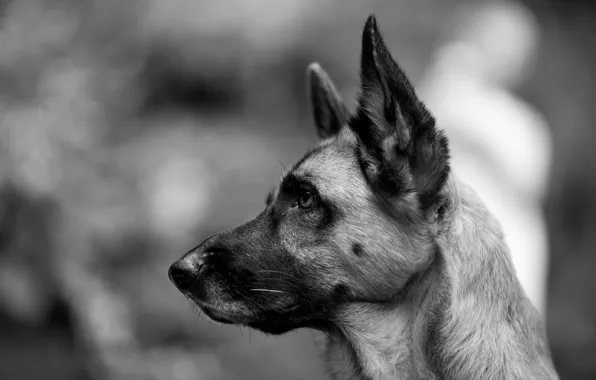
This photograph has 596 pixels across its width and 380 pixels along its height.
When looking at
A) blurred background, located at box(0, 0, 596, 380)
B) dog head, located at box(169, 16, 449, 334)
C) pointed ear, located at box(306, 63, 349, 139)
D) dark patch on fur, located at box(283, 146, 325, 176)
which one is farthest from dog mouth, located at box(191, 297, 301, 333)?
blurred background, located at box(0, 0, 596, 380)

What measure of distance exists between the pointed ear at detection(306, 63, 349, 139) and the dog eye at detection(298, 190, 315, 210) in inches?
34.4

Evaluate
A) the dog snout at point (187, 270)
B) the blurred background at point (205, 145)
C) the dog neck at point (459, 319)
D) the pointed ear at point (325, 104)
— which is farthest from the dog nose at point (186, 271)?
the blurred background at point (205, 145)

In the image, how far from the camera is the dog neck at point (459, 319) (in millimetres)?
2918

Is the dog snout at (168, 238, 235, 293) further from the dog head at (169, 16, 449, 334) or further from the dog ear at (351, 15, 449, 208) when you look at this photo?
the dog ear at (351, 15, 449, 208)

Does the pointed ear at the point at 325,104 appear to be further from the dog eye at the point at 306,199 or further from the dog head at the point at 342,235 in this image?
the dog eye at the point at 306,199

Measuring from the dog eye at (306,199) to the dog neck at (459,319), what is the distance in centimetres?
54

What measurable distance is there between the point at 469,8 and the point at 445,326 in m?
7.10

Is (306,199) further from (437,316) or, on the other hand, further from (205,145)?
(205,145)

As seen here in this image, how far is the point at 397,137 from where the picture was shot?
298 cm

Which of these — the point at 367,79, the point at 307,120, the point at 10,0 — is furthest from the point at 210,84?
the point at 367,79

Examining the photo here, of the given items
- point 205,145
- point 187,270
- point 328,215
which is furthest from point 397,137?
point 205,145

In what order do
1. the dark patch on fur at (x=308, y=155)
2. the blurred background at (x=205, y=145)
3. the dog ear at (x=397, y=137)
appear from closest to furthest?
1. the dog ear at (x=397, y=137)
2. the dark patch on fur at (x=308, y=155)
3. the blurred background at (x=205, y=145)

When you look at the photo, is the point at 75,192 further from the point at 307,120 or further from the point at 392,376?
the point at 392,376

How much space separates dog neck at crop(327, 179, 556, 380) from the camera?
2.92 metres
